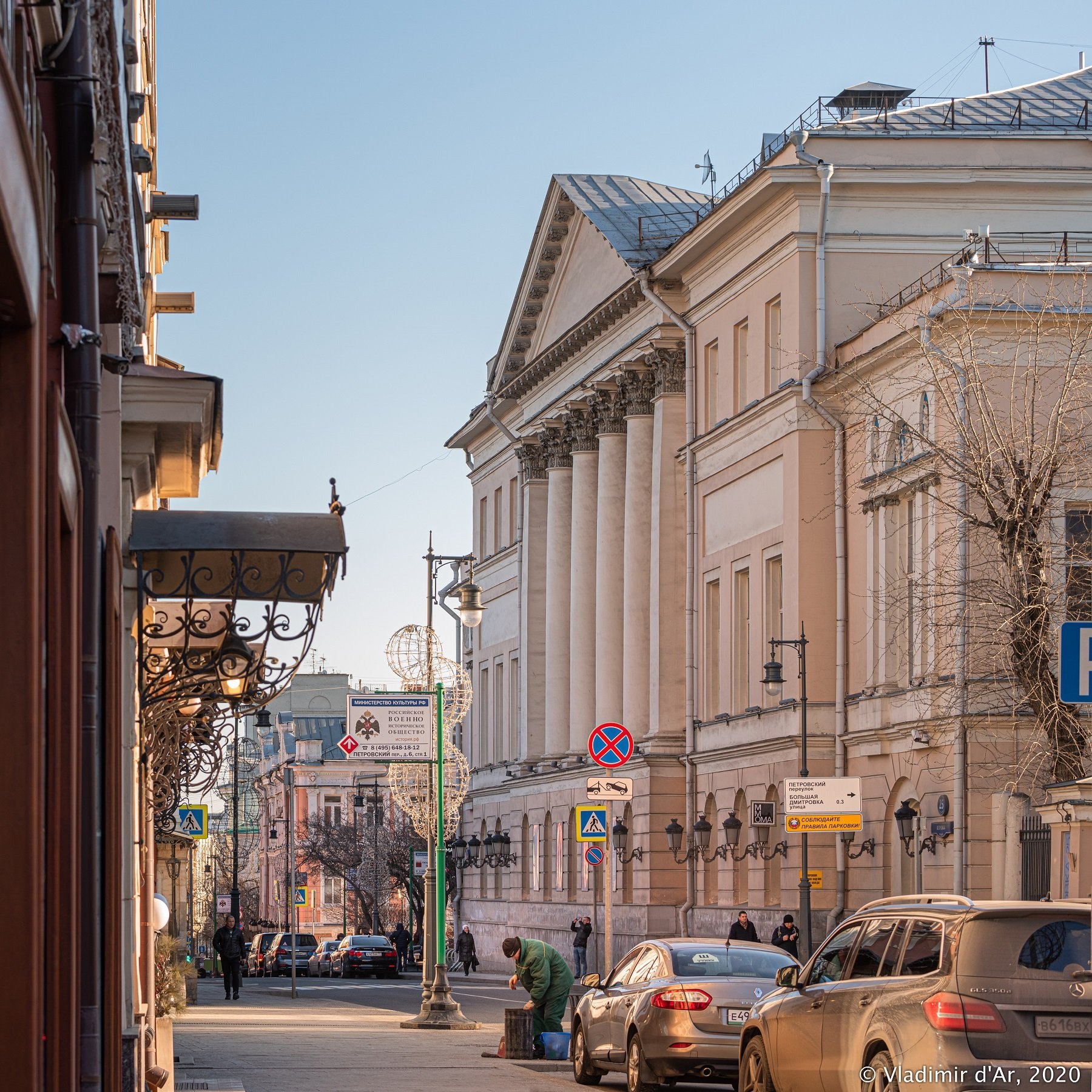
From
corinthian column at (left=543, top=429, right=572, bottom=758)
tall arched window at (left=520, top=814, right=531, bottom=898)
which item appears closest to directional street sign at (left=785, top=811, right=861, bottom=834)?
corinthian column at (left=543, top=429, right=572, bottom=758)

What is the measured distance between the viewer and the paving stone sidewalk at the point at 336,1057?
19.8m

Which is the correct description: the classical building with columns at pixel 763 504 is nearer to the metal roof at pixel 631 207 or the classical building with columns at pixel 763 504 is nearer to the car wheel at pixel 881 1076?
the metal roof at pixel 631 207

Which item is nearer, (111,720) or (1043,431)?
(111,720)

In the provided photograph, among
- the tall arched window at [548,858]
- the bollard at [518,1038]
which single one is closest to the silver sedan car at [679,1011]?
the bollard at [518,1038]

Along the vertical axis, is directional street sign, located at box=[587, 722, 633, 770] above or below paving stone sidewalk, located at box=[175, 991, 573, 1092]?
above

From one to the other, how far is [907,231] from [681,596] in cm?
1262

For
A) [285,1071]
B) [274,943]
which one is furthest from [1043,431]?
[274,943]

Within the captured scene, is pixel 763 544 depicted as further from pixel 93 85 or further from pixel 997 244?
pixel 93 85

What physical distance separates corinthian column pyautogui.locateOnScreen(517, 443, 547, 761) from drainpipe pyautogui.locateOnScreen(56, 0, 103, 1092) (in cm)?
5680

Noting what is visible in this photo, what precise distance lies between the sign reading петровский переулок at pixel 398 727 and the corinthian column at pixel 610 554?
2694cm

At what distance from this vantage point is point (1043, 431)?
31.7 metres

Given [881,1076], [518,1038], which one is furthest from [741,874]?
[881,1076]

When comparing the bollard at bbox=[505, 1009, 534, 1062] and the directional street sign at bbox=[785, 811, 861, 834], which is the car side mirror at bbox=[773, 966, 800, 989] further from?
the directional street sign at bbox=[785, 811, 861, 834]

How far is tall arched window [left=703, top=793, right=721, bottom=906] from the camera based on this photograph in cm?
4819
